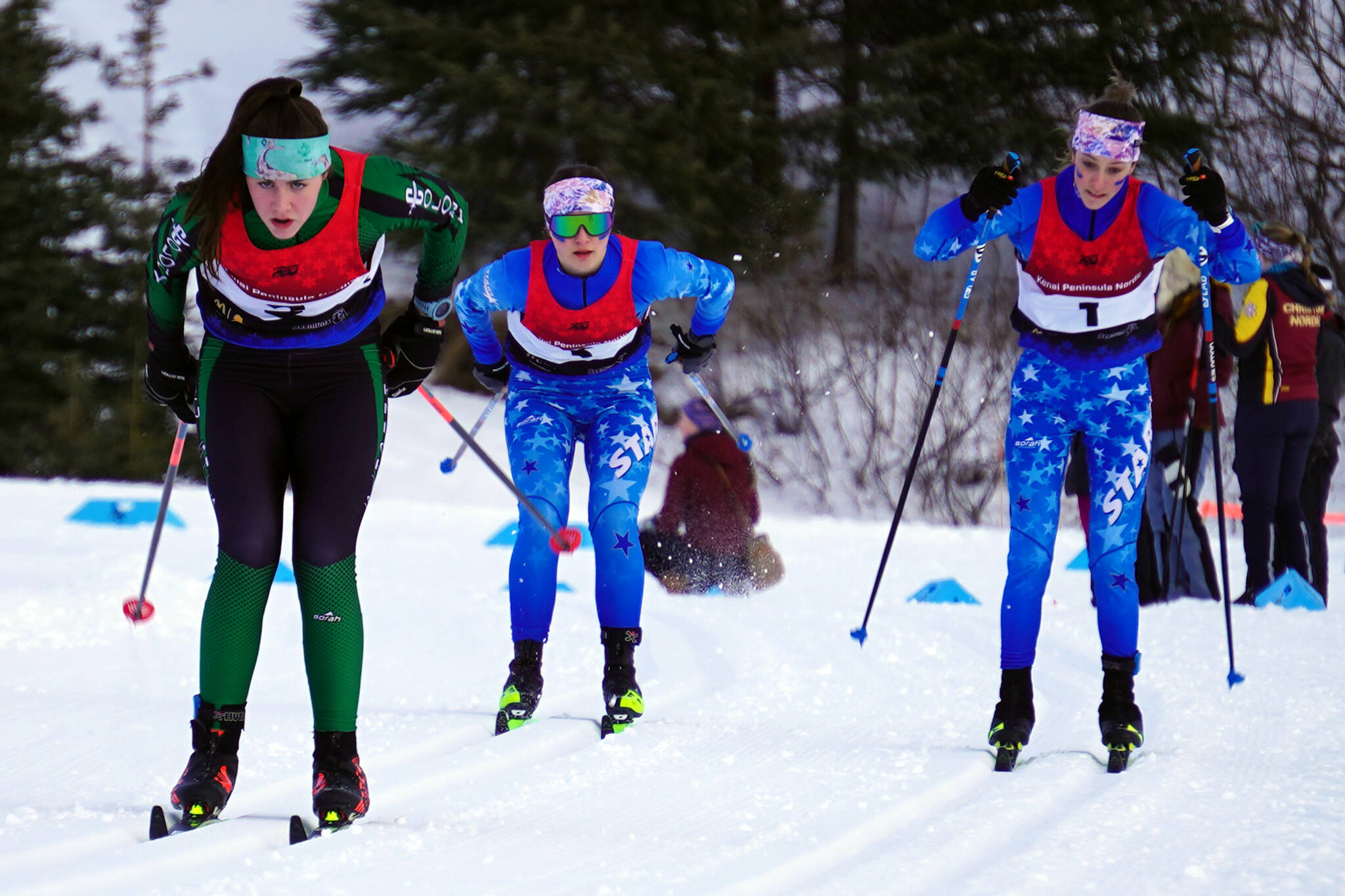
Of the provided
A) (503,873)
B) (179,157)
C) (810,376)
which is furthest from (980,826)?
(179,157)

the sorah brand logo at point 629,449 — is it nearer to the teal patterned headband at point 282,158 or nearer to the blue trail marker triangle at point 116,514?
the teal patterned headband at point 282,158

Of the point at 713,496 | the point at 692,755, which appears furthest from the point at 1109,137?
the point at 713,496

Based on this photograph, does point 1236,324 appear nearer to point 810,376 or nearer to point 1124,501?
point 1124,501

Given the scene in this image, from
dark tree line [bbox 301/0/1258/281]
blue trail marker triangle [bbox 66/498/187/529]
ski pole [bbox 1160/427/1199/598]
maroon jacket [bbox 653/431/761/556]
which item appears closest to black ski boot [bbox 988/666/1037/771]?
ski pole [bbox 1160/427/1199/598]

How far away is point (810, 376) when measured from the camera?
15141mm

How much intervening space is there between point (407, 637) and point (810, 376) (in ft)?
32.2

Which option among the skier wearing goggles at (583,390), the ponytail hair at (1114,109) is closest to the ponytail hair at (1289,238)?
the ponytail hair at (1114,109)

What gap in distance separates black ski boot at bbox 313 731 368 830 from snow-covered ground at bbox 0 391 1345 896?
0.20 ft

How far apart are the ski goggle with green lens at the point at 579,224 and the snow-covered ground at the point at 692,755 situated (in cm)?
146

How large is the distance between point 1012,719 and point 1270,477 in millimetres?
3906

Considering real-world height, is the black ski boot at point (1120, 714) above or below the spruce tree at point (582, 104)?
below

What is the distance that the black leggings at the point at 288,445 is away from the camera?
2.86 metres

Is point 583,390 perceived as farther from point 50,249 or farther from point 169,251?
point 50,249

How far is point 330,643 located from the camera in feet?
9.46
